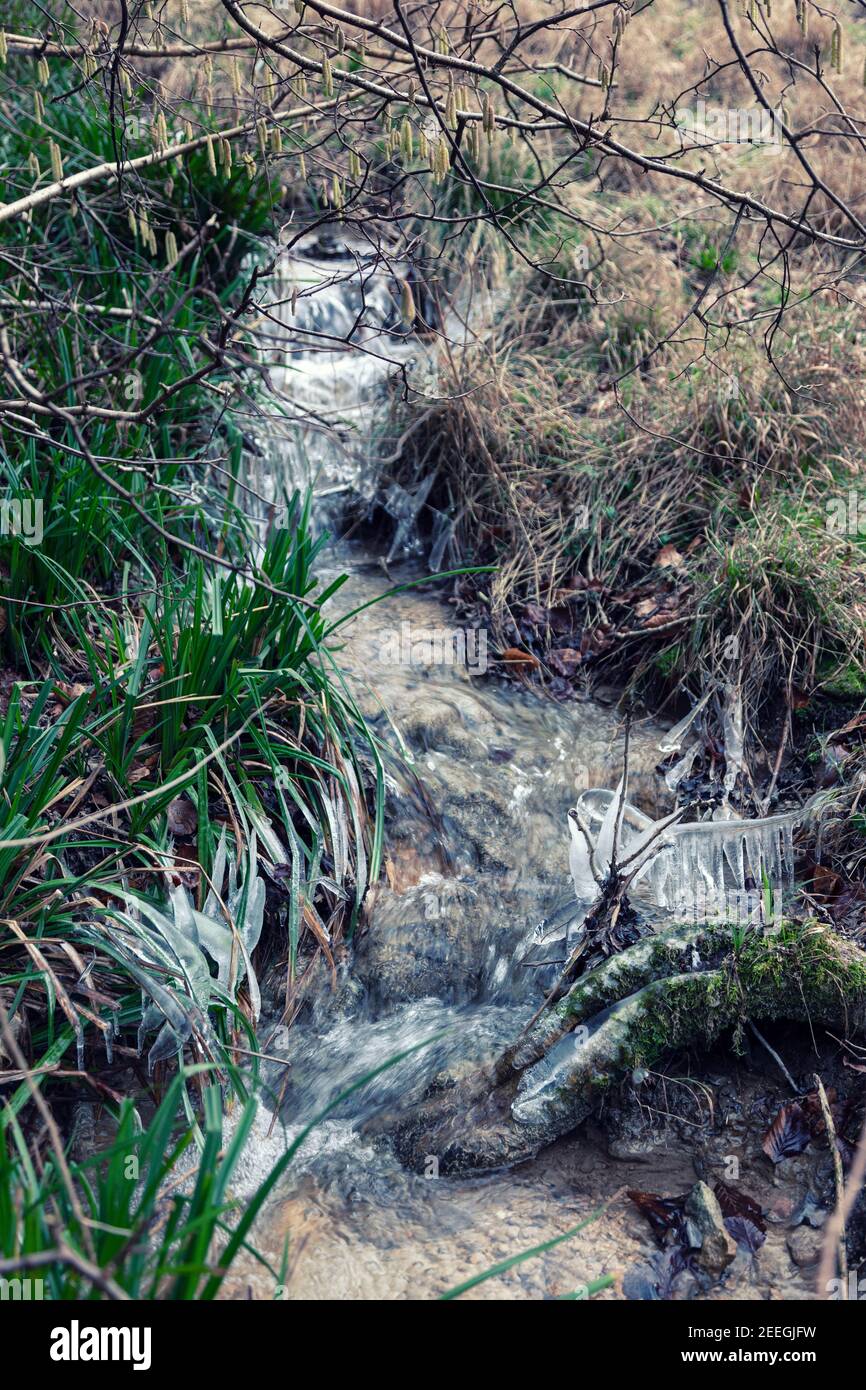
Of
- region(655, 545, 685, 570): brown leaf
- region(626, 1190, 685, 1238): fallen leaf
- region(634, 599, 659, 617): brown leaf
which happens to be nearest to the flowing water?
region(626, 1190, 685, 1238): fallen leaf

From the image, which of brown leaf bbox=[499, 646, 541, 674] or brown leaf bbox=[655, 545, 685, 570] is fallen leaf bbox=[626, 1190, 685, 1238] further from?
brown leaf bbox=[655, 545, 685, 570]

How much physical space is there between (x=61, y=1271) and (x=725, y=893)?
2.12m

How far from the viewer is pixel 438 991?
3.30m

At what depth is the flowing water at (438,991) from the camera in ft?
8.16

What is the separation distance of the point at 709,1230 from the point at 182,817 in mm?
1811

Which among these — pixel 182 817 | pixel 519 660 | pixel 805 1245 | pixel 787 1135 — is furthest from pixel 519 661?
pixel 805 1245

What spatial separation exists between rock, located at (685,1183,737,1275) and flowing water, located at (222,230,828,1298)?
0.22 ft

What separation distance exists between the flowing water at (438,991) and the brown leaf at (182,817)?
605 millimetres

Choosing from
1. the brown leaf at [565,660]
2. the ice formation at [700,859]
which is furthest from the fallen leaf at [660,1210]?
the brown leaf at [565,660]

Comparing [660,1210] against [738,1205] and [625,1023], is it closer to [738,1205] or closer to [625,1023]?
[738,1205]

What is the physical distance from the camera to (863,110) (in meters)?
6.58

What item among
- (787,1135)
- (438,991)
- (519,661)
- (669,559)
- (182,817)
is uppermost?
(669,559)

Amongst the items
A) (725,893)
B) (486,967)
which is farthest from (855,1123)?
(486,967)

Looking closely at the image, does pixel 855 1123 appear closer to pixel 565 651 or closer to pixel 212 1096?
pixel 212 1096
